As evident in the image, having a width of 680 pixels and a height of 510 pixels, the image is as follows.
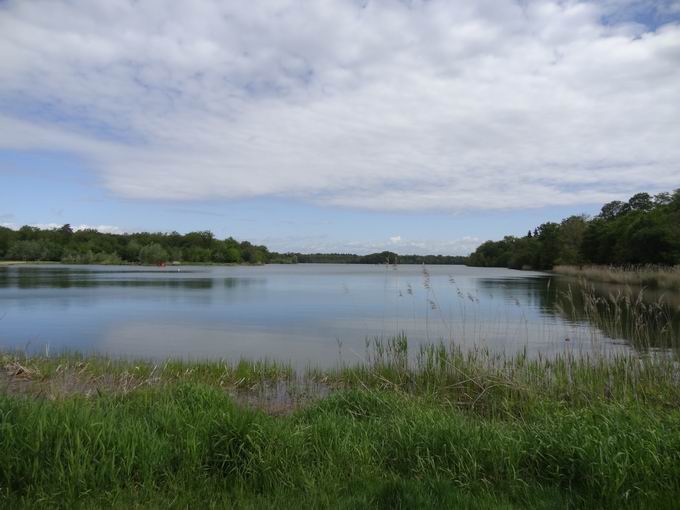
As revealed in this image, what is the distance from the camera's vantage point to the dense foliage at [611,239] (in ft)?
170

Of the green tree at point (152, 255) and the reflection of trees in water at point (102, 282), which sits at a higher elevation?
the green tree at point (152, 255)

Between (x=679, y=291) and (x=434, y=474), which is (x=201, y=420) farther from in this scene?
(x=679, y=291)

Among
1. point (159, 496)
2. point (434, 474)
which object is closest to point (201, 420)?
point (159, 496)

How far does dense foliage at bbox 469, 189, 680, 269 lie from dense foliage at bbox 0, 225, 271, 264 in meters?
97.7

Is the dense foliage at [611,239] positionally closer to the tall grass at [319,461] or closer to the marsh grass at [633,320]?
the marsh grass at [633,320]

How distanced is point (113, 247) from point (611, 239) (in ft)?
447

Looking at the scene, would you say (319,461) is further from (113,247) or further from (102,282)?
(113,247)

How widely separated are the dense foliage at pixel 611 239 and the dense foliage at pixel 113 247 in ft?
321

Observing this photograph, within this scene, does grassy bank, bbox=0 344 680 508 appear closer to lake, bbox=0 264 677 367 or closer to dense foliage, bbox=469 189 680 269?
lake, bbox=0 264 677 367

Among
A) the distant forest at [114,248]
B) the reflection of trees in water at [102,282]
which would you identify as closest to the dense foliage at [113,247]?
the distant forest at [114,248]

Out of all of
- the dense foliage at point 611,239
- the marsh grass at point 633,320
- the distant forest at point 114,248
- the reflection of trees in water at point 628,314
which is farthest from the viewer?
the distant forest at point 114,248

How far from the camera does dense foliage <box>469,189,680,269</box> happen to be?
51.9m

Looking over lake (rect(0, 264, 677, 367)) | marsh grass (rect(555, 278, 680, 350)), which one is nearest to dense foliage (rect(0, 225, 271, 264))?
lake (rect(0, 264, 677, 367))

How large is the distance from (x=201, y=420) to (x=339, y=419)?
5.51ft
